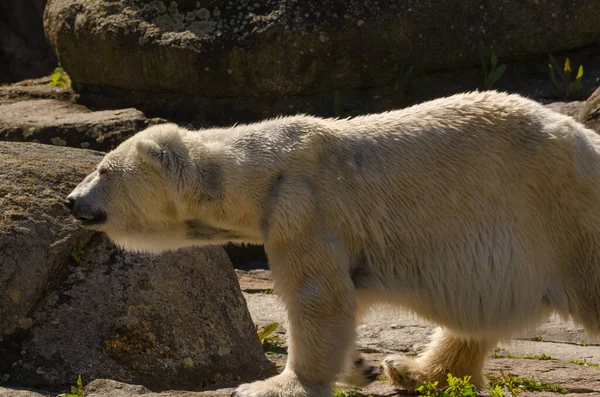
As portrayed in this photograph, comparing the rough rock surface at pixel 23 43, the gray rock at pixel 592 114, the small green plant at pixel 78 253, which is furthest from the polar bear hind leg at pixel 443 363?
the rough rock surface at pixel 23 43

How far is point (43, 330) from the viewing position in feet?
15.8

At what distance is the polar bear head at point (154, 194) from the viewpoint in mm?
4469

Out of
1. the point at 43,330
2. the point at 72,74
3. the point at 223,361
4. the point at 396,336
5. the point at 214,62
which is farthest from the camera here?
the point at 72,74

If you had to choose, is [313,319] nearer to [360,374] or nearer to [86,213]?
[360,374]

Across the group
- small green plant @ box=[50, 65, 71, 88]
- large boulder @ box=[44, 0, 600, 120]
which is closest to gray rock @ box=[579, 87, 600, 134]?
large boulder @ box=[44, 0, 600, 120]

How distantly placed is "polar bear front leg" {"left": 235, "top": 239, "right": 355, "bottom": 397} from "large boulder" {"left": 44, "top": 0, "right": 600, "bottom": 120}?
527 cm

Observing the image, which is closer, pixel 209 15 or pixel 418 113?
pixel 418 113

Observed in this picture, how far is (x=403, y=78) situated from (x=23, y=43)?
6.68 m

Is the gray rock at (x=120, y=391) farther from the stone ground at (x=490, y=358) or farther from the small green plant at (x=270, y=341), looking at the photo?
the small green plant at (x=270, y=341)

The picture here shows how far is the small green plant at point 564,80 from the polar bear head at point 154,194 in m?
5.24

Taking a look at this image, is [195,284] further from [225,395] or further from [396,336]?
[396,336]

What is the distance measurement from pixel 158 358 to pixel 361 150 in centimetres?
152

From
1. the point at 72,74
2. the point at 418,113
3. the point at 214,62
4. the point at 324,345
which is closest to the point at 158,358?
the point at 324,345

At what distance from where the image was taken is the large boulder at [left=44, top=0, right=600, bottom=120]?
9211 mm
